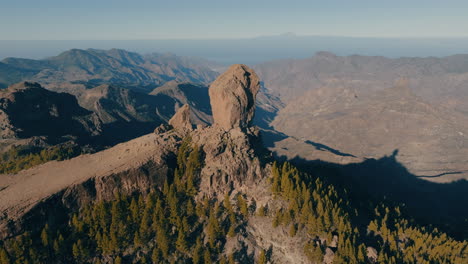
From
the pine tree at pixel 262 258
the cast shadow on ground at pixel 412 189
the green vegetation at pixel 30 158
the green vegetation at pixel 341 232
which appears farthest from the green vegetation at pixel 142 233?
the cast shadow on ground at pixel 412 189

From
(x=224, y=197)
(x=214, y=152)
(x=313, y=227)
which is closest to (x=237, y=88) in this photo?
(x=214, y=152)

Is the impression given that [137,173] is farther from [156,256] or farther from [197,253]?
[197,253]

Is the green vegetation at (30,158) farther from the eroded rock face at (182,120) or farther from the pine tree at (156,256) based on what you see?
the pine tree at (156,256)

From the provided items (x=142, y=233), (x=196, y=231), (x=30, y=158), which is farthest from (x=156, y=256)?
(x=30, y=158)

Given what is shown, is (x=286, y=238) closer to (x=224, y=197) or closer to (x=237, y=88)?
(x=224, y=197)

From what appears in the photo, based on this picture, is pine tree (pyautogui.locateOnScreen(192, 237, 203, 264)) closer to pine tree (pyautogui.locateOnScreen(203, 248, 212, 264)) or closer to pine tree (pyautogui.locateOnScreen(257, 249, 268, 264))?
pine tree (pyautogui.locateOnScreen(203, 248, 212, 264))
